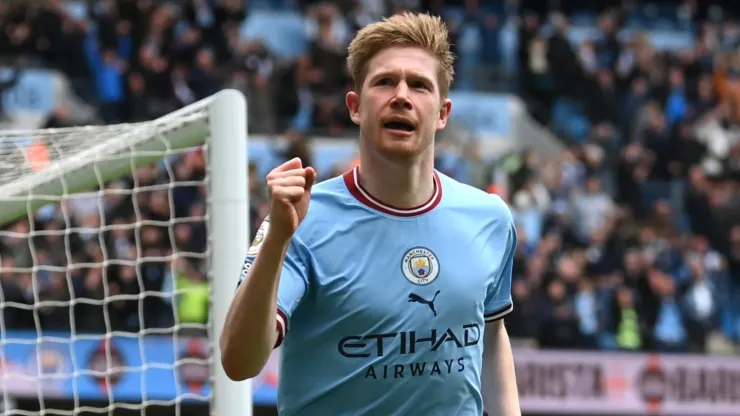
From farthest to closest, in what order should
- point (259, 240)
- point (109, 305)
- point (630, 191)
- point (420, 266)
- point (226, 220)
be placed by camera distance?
point (630, 191), point (109, 305), point (226, 220), point (420, 266), point (259, 240)

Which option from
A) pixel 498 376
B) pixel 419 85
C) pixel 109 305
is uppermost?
pixel 419 85

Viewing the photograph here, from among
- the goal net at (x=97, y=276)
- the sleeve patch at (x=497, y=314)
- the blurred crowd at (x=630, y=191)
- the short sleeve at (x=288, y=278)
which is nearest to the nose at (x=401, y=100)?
the short sleeve at (x=288, y=278)

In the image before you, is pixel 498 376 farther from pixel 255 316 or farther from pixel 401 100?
pixel 255 316

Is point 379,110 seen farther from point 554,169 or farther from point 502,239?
point 554,169

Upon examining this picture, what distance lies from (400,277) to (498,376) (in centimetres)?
63

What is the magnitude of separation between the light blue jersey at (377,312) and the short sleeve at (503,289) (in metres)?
0.21

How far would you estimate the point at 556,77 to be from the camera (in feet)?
60.5

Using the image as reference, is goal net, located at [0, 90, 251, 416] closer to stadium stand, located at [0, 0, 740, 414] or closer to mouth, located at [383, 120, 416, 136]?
stadium stand, located at [0, 0, 740, 414]

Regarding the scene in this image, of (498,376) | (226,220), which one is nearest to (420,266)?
(498,376)

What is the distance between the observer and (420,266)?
3.54 metres

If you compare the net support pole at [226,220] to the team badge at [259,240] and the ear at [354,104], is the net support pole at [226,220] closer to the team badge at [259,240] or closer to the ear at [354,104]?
the ear at [354,104]

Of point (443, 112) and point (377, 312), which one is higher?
point (443, 112)

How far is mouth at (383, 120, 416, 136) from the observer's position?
3.46 m

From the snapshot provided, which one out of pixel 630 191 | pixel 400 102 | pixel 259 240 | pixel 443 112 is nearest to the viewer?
pixel 259 240
